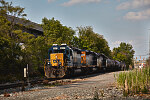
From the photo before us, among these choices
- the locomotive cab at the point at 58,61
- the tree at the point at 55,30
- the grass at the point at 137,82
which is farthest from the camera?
the tree at the point at 55,30

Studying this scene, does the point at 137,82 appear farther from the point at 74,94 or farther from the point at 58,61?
the point at 58,61

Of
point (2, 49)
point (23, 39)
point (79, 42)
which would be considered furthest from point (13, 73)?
point (79, 42)

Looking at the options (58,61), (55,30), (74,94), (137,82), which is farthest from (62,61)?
(55,30)

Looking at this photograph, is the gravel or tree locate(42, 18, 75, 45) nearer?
the gravel

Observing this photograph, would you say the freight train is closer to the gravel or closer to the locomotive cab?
the locomotive cab

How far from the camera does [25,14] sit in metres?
23.8

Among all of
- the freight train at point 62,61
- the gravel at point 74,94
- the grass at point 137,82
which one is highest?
the freight train at point 62,61

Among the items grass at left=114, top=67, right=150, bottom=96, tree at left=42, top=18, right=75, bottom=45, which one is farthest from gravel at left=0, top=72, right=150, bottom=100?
tree at left=42, top=18, right=75, bottom=45

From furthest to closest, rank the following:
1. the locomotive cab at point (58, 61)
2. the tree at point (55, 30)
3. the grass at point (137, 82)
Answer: the tree at point (55, 30) < the locomotive cab at point (58, 61) < the grass at point (137, 82)

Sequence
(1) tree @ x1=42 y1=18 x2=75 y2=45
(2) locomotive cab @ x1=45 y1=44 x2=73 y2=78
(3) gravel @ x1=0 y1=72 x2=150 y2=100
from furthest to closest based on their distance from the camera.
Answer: (1) tree @ x1=42 y1=18 x2=75 y2=45, (2) locomotive cab @ x1=45 y1=44 x2=73 y2=78, (3) gravel @ x1=0 y1=72 x2=150 y2=100

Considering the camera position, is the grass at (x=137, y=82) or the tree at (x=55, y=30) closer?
the grass at (x=137, y=82)

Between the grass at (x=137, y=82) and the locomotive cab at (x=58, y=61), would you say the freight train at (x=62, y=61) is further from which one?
the grass at (x=137, y=82)

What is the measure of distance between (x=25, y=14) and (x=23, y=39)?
10.5 ft

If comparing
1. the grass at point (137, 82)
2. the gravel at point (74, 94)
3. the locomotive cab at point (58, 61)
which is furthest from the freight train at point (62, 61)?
the grass at point (137, 82)
